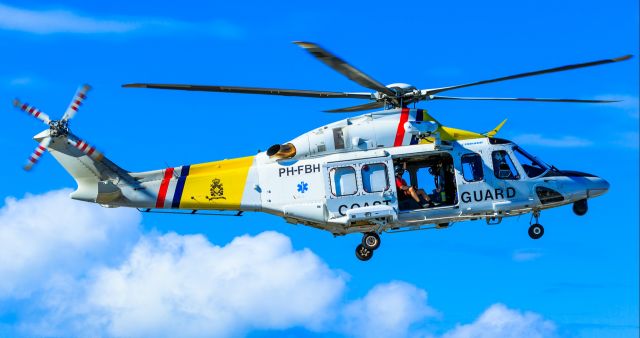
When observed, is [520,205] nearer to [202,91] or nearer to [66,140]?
[202,91]

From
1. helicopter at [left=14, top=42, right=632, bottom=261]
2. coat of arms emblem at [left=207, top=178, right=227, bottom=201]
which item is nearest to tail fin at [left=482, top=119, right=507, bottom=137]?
helicopter at [left=14, top=42, right=632, bottom=261]

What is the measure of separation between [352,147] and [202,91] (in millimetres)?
4845

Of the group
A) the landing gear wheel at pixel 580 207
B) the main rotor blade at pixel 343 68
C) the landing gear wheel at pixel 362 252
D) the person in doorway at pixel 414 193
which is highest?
the main rotor blade at pixel 343 68

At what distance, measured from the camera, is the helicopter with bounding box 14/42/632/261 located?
3053cm

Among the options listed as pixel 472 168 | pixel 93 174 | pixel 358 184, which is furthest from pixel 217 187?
pixel 472 168

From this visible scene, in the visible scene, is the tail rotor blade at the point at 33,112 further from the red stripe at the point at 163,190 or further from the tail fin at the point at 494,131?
the tail fin at the point at 494,131

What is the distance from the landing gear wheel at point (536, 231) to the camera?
31156 mm

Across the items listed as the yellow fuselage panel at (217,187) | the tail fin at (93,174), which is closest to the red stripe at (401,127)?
the yellow fuselage panel at (217,187)

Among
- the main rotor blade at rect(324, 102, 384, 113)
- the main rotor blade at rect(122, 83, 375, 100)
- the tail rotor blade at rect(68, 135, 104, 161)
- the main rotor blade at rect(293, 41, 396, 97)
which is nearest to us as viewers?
the main rotor blade at rect(293, 41, 396, 97)

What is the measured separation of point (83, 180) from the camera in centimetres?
3094

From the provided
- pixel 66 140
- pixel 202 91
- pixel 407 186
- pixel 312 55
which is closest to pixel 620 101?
pixel 407 186

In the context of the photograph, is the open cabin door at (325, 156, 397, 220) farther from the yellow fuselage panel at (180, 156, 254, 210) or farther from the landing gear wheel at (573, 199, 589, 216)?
the landing gear wheel at (573, 199, 589, 216)

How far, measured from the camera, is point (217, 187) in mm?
31062

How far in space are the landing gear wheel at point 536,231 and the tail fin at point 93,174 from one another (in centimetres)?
1220
